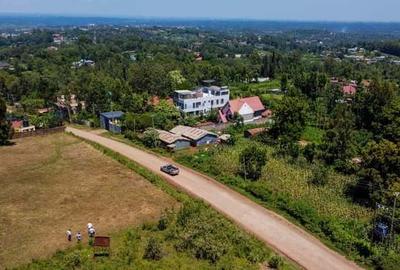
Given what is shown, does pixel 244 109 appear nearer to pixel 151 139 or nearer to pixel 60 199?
pixel 151 139

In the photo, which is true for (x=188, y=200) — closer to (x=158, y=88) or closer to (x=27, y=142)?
(x=27, y=142)

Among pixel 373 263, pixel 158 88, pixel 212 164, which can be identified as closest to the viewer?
pixel 373 263

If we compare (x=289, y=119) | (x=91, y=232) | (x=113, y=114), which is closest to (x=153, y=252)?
(x=91, y=232)

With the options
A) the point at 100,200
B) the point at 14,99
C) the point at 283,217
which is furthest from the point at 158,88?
the point at 283,217

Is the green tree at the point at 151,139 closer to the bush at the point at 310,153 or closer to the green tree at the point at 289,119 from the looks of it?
the green tree at the point at 289,119

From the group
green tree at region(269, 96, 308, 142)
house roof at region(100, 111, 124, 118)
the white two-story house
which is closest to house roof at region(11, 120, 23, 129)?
house roof at region(100, 111, 124, 118)

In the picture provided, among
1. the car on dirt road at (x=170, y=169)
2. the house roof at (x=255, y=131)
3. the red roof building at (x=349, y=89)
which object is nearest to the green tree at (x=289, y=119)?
the house roof at (x=255, y=131)

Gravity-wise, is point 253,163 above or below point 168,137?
above
